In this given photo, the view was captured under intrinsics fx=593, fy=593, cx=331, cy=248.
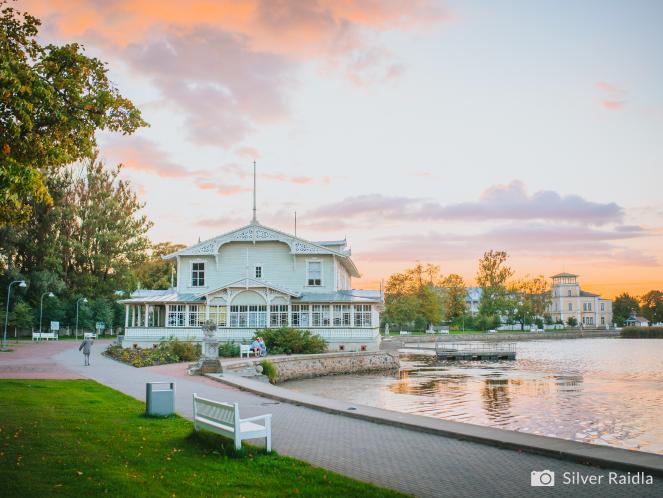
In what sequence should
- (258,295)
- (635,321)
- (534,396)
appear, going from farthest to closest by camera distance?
(635,321)
(258,295)
(534,396)

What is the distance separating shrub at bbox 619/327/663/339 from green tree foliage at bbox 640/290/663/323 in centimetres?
4758

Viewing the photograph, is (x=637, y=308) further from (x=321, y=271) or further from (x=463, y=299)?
(x=321, y=271)

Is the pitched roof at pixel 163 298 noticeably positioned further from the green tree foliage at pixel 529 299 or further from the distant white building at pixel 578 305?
the distant white building at pixel 578 305

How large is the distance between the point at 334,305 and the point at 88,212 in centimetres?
3986

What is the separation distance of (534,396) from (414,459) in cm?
1633

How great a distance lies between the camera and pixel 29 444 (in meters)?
10.1

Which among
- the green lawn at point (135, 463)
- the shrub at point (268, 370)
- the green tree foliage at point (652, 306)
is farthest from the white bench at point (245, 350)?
the green tree foliage at point (652, 306)

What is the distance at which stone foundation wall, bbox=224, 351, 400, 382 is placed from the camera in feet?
102

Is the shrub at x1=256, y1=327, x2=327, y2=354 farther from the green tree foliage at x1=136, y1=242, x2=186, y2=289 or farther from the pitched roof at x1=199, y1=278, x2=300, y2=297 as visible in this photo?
the green tree foliage at x1=136, y1=242, x2=186, y2=289

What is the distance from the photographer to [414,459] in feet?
32.9

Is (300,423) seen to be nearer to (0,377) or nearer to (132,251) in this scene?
(0,377)

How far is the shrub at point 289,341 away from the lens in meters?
36.2

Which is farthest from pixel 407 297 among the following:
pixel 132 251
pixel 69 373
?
pixel 69 373

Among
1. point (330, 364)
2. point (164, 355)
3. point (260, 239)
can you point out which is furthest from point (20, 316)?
point (330, 364)
